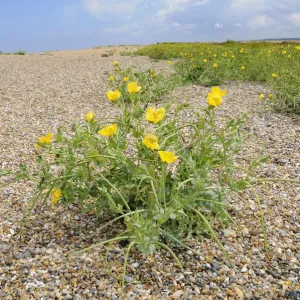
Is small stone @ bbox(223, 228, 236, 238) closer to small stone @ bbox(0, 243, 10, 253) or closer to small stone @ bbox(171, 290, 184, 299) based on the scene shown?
small stone @ bbox(171, 290, 184, 299)

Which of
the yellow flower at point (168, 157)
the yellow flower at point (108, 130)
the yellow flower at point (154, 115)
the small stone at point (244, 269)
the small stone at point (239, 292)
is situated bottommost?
the small stone at point (239, 292)

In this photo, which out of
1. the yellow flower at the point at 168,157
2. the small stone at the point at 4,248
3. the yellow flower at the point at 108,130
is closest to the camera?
the yellow flower at the point at 168,157

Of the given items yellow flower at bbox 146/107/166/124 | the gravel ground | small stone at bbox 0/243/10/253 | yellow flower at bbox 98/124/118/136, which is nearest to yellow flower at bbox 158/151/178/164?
yellow flower at bbox 146/107/166/124

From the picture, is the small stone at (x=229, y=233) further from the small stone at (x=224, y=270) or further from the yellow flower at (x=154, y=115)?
the yellow flower at (x=154, y=115)

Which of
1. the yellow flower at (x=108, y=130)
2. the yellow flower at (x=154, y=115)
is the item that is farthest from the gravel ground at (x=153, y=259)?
the yellow flower at (x=154, y=115)

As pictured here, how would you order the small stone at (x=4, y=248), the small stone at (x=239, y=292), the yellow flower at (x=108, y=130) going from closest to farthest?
the small stone at (x=239, y=292) < the yellow flower at (x=108, y=130) < the small stone at (x=4, y=248)

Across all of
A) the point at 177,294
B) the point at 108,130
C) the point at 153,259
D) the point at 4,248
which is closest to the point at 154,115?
the point at 108,130

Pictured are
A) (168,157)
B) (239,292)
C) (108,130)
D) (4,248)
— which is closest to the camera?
(168,157)

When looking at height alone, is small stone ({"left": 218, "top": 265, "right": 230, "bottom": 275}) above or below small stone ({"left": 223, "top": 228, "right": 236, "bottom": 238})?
below

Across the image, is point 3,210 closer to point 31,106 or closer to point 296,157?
point 296,157

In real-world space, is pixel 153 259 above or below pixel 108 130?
below

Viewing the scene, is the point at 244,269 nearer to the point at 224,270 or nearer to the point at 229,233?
the point at 224,270

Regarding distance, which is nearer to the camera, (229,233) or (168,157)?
(168,157)

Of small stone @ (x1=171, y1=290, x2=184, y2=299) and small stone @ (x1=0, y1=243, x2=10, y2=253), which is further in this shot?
small stone @ (x1=0, y1=243, x2=10, y2=253)
